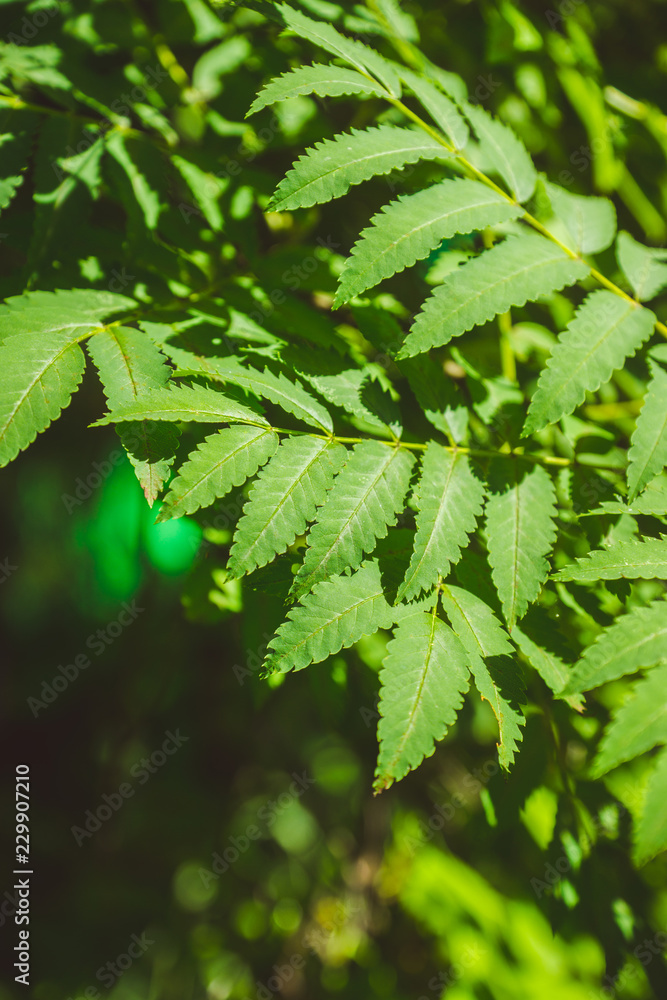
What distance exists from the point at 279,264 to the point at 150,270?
36cm

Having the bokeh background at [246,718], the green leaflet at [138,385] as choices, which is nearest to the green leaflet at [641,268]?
the bokeh background at [246,718]

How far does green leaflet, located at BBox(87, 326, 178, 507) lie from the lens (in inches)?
43.0

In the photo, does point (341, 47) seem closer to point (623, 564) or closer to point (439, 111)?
point (439, 111)

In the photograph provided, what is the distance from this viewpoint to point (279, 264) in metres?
1.68

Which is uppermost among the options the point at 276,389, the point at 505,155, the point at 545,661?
the point at 505,155

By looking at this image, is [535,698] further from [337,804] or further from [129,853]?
[129,853]

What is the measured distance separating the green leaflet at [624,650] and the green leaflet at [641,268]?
2.96ft

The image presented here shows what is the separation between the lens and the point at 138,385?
3.76ft

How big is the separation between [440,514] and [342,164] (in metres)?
0.72

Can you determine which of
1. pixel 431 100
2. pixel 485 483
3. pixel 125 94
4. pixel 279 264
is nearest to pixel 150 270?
pixel 279 264

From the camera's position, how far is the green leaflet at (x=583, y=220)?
156cm

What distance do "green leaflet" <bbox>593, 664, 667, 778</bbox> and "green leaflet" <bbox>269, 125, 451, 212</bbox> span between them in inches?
39.9

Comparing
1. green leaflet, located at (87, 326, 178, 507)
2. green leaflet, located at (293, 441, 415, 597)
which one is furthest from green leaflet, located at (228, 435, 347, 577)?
green leaflet, located at (87, 326, 178, 507)

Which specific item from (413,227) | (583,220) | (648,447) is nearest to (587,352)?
(648,447)
